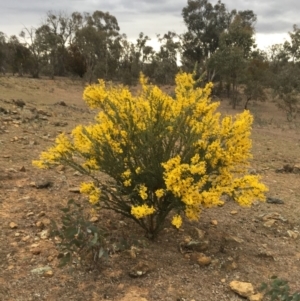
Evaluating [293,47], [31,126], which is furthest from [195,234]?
[293,47]

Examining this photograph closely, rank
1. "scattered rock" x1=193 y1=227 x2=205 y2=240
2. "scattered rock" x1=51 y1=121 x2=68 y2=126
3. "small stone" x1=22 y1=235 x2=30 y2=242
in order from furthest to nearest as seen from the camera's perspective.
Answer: "scattered rock" x1=51 y1=121 x2=68 y2=126
"scattered rock" x1=193 y1=227 x2=205 y2=240
"small stone" x1=22 y1=235 x2=30 y2=242

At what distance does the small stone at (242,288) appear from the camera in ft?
11.3

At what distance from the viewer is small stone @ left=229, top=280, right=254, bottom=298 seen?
3.43m

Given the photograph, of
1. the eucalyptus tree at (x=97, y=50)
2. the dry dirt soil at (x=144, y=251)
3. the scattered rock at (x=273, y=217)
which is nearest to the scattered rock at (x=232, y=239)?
the dry dirt soil at (x=144, y=251)

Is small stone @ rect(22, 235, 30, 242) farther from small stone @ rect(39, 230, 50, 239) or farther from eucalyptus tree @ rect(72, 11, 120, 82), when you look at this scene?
eucalyptus tree @ rect(72, 11, 120, 82)

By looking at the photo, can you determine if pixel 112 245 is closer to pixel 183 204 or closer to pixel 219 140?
pixel 183 204

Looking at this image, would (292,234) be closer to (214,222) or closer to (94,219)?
(214,222)

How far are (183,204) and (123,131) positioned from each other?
0.88 meters

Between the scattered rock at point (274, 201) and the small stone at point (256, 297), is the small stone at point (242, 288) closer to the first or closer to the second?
the small stone at point (256, 297)

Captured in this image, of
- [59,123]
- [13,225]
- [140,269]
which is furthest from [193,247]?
[59,123]

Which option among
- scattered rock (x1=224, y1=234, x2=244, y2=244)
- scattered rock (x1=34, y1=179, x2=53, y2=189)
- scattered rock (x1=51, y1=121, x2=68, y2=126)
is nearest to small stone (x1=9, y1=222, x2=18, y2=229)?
scattered rock (x1=34, y1=179, x2=53, y2=189)

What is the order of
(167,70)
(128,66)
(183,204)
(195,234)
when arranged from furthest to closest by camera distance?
1. (128,66)
2. (167,70)
3. (195,234)
4. (183,204)

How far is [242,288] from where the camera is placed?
3473mm

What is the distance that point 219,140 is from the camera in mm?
3875
